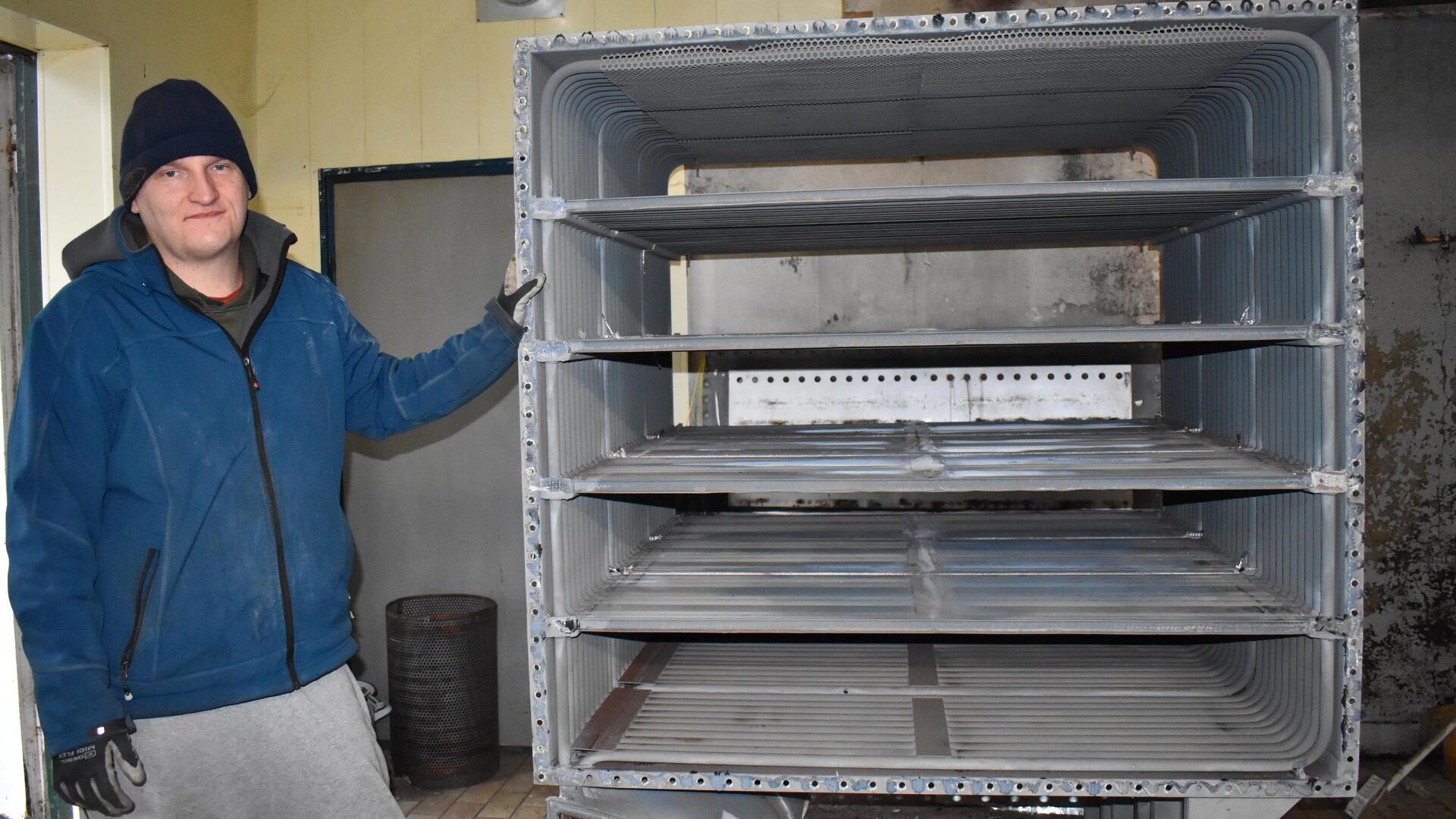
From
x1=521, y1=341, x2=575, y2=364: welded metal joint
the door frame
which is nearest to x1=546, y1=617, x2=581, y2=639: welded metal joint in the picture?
x1=521, y1=341, x2=575, y2=364: welded metal joint

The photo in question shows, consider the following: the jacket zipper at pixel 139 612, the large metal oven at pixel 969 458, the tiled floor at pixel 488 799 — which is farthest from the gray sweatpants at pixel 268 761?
the tiled floor at pixel 488 799

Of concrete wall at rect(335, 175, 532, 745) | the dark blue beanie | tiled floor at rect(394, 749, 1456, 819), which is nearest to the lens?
the dark blue beanie

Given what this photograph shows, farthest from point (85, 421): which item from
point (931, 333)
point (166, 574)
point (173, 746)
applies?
point (931, 333)

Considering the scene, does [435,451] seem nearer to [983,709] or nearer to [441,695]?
A: [441,695]

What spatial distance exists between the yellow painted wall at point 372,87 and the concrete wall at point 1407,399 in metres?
2.67

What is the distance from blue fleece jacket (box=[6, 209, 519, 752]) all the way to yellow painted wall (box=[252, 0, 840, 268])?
6.00ft

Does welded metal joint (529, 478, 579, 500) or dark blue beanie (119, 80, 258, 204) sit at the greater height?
dark blue beanie (119, 80, 258, 204)

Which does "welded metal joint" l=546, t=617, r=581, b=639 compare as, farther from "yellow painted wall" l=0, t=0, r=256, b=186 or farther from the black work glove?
"yellow painted wall" l=0, t=0, r=256, b=186

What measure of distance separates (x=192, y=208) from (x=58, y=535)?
653mm

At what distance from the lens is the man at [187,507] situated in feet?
6.05

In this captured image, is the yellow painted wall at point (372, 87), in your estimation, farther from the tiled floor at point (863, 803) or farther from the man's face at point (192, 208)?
the tiled floor at point (863, 803)

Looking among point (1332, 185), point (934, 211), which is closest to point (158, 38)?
point (934, 211)

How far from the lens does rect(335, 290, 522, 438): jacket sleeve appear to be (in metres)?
2.11

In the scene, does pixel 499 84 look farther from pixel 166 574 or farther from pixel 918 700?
pixel 918 700
